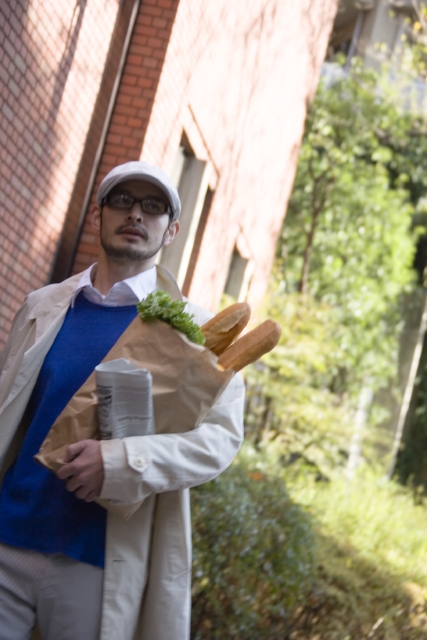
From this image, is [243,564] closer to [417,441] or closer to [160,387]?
[160,387]

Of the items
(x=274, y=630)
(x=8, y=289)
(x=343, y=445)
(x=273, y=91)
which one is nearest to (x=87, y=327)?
(x=8, y=289)

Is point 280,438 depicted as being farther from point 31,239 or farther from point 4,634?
point 4,634

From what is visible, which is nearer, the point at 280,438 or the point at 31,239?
the point at 31,239

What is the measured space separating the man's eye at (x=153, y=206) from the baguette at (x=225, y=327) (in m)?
0.55

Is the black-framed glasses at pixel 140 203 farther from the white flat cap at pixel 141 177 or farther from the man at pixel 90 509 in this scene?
the man at pixel 90 509

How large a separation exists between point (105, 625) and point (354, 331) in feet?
67.9

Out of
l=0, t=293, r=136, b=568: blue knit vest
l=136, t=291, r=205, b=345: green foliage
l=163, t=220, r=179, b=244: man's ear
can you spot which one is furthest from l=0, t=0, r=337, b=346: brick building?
l=136, t=291, r=205, b=345: green foliage

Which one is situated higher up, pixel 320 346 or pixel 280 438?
pixel 320 346

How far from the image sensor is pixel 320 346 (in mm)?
16062

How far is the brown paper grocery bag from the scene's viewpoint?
2.31m

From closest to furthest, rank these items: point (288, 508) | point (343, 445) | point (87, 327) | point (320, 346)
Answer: point (87, 327) < point (288, 508) < point (320, 346) < point (343, 445)

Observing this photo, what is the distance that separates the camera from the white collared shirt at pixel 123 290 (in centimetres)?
270

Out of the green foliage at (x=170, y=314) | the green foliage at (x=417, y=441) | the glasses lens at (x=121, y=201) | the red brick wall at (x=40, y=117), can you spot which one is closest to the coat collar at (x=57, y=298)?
the glasses lens at (x=121, y=201)

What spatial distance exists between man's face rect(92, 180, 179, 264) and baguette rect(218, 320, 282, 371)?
559 mm
